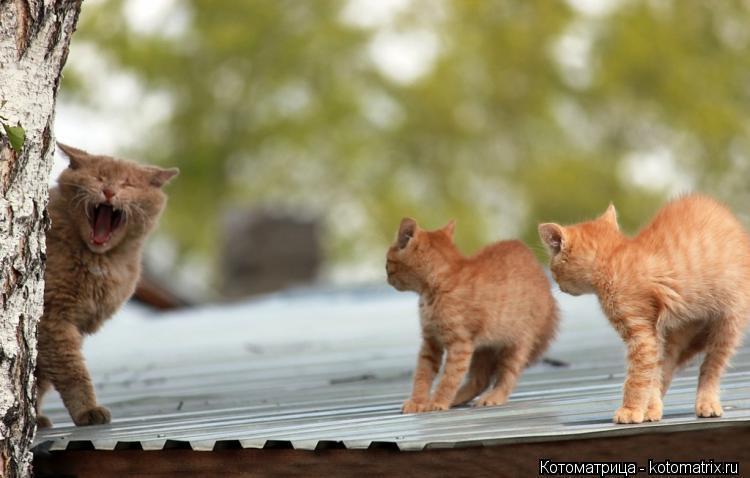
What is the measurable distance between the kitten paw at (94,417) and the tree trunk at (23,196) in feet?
2.51

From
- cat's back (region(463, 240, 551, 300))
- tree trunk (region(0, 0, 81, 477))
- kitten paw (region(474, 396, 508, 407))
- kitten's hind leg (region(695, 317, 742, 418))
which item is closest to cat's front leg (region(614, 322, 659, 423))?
kitten's hind leg (region(695, 317, 742, 418))

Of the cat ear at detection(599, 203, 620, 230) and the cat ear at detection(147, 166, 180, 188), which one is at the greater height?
the cat ear at detection(147, 166, 180, 188)

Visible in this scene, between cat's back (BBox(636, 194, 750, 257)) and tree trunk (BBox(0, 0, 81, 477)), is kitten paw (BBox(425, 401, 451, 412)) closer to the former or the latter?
cat's back (BBox(636, 194, 750, 257))

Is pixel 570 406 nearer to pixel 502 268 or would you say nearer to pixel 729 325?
pixel 729 325

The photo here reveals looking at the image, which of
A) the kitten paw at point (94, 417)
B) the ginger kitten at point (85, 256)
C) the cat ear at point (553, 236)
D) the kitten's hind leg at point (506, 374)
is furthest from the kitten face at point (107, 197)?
the cat ear at point (553, 236)

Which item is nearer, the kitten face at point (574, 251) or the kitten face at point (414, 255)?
the kitten face at point (574, 251)

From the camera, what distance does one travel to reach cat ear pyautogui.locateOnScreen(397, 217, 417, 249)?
431 cm

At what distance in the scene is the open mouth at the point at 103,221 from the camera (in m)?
4.51

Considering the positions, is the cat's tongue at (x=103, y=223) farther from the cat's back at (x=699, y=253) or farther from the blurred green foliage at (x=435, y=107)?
the blurred green foliage at (x=435, y=107)

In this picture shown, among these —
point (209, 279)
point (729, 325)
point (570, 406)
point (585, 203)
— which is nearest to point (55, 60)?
point (570, 406)

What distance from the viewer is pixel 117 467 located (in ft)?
11.0

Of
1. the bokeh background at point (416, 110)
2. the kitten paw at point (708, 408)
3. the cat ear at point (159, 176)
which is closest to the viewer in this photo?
the kitten paw at point (708, 408)

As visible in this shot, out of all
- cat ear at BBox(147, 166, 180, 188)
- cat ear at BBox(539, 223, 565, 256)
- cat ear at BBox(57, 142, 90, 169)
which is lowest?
cat ear at BBox(539, 223, 565, 256)

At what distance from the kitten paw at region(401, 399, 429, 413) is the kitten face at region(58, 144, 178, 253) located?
128cm
